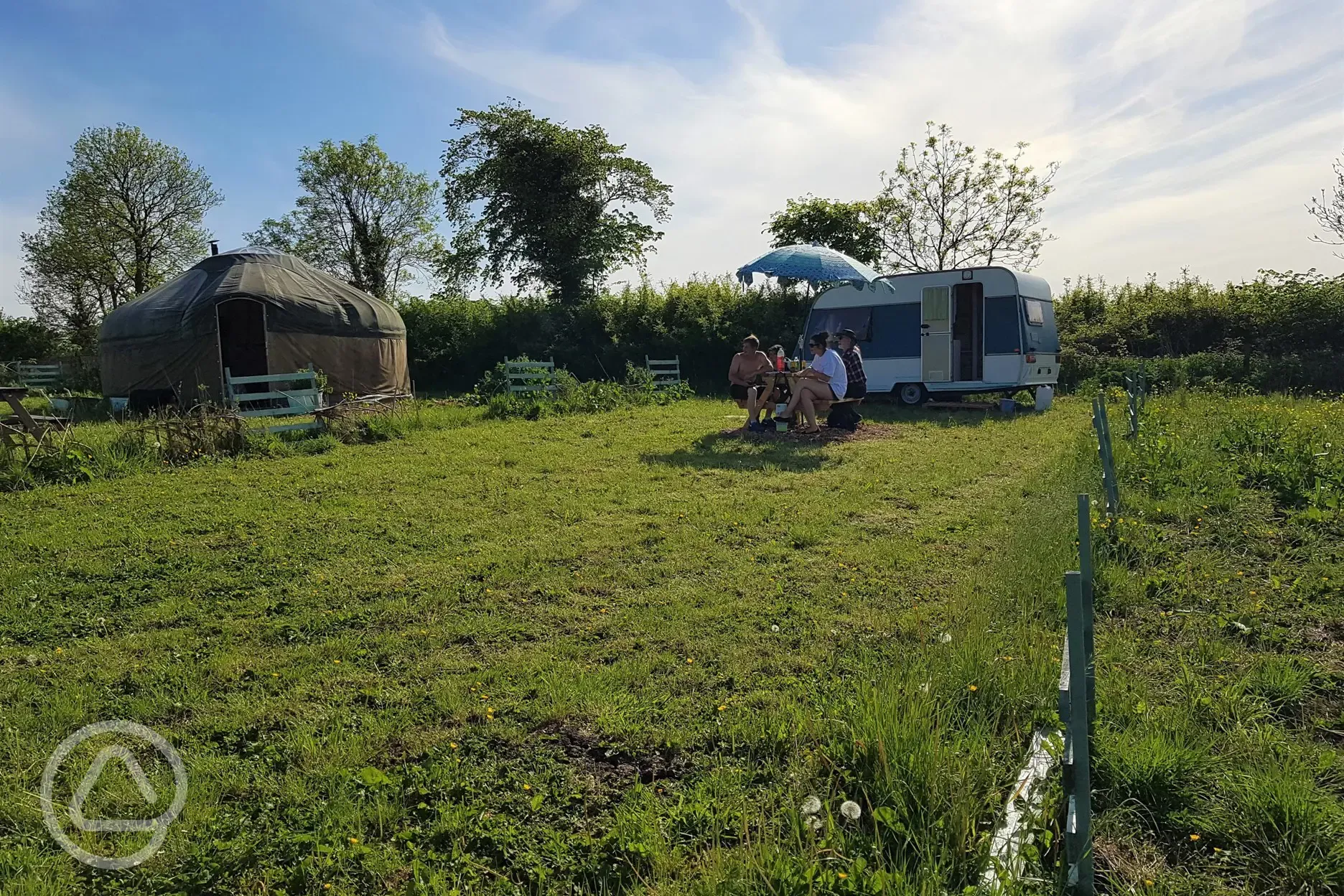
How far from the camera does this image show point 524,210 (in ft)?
77.6

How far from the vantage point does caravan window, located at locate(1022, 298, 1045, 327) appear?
1282 cm

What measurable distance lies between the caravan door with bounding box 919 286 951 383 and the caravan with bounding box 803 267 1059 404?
0.01 meters

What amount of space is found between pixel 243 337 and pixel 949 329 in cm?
1452

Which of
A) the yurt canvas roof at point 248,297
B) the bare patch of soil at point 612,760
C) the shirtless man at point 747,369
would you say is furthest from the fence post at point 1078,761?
the yurt canvas roof at point 248,297

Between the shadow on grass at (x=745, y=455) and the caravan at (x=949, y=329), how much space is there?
4713mm

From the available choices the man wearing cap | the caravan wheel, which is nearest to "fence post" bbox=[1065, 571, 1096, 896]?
the man wearing cap

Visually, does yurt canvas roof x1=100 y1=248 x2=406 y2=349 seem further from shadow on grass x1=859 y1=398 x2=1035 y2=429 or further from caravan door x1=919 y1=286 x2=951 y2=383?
caravan door x1=919 y1=286 x2=951 y2=383

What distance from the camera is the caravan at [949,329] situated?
1274 centimetres

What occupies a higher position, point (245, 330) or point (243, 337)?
point (245, 330)

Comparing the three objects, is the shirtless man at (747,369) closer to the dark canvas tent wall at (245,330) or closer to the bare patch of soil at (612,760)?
the bare patch of soil at (612,760)

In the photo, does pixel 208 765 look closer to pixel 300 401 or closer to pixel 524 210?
pixel 300 401

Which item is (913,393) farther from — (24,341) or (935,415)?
(24,341)

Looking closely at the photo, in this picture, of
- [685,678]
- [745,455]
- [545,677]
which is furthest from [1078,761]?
[745,455]

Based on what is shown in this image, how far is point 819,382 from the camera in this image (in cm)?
952
